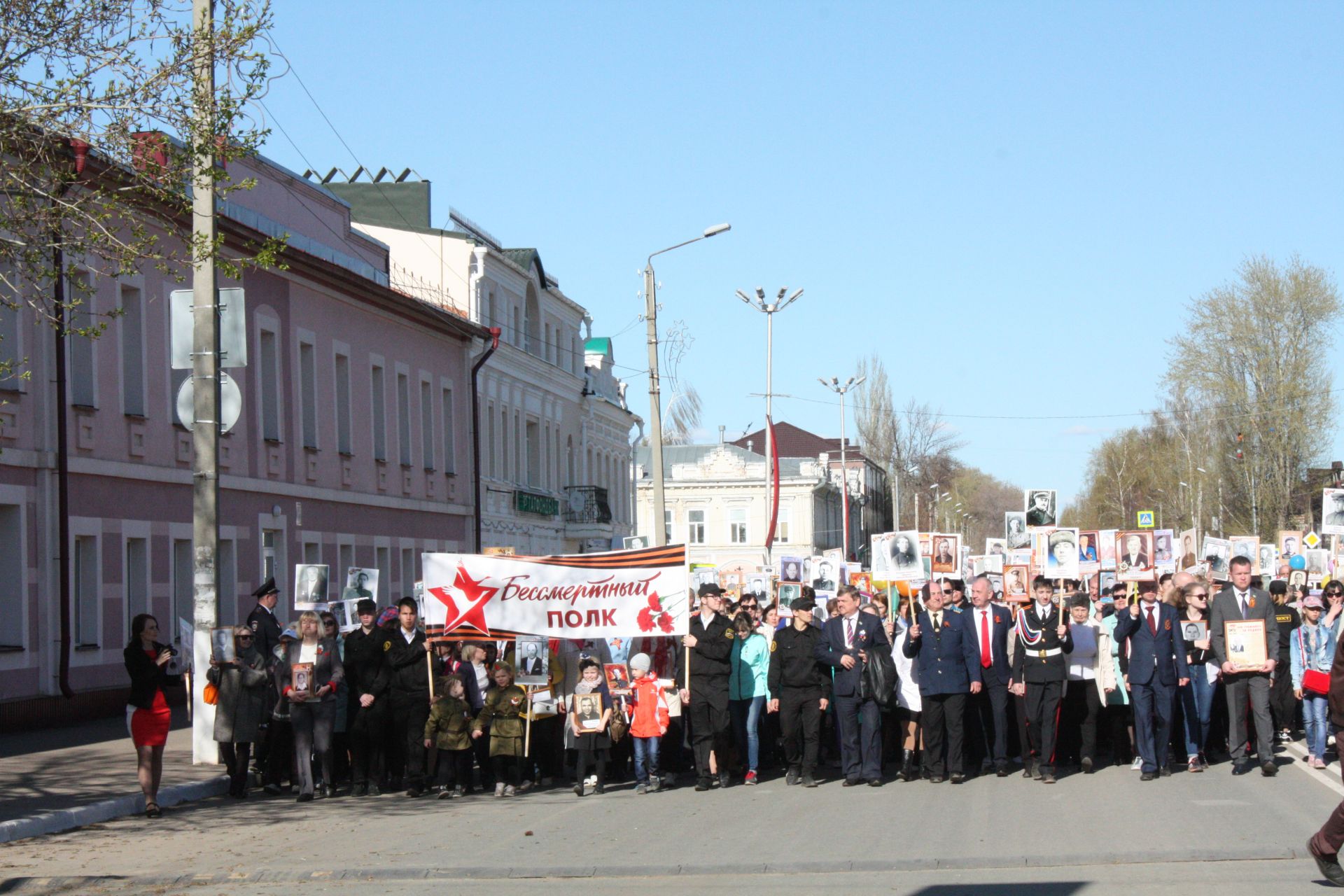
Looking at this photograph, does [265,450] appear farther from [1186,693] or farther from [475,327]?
[1186,693]

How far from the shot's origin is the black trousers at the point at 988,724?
1625 cm

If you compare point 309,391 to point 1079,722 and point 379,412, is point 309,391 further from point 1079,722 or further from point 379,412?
point 1079,722

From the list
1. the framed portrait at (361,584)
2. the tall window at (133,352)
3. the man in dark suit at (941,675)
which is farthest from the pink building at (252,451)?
the man in dark suit at (941,675)

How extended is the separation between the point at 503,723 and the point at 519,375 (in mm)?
33912

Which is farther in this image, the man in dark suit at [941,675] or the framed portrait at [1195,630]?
the framed portrait at [1195,630]

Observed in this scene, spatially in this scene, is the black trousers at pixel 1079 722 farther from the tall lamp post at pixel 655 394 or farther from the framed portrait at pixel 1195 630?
the tall lamp post at pixel 655 394

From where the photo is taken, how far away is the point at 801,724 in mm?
16094

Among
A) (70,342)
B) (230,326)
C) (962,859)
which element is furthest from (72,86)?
(70,342)

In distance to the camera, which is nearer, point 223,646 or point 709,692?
point 709,692

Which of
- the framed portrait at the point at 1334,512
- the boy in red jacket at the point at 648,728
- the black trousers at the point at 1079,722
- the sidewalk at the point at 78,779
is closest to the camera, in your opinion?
the sidewalk at the point at 78,779

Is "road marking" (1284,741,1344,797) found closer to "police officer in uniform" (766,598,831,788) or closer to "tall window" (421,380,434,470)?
"police officer in uniform" (766,598,831,788)

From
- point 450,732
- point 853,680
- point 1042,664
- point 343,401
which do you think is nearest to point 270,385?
point 343,401

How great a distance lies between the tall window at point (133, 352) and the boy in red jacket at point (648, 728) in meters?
13.0

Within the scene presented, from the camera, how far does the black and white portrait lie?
3378cm
